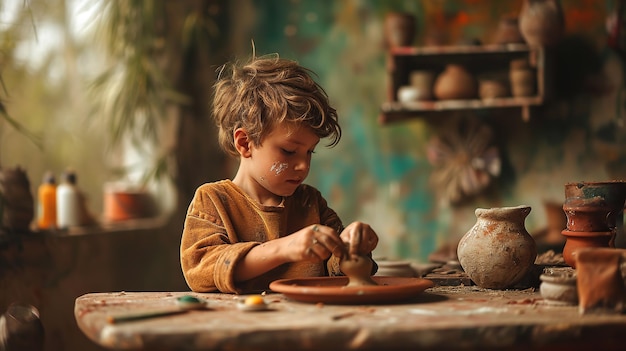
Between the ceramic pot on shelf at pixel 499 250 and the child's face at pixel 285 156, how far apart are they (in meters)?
0.54

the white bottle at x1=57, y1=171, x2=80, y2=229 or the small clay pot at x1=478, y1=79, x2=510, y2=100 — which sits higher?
the small clay pot at x1=478, y1=79, x2=510, y2=100

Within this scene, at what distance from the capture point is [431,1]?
507cm

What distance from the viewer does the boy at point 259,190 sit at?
82.0 inches

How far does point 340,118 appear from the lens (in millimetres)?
5129

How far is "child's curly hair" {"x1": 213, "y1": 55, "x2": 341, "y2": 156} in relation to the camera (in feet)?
7.42

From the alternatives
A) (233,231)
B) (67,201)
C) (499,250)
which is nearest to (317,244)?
(233,231)

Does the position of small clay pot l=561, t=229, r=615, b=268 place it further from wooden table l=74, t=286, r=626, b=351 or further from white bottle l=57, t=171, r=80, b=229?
white bottle l=57, t=171, r=80, b=229

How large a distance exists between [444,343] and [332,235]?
480mm

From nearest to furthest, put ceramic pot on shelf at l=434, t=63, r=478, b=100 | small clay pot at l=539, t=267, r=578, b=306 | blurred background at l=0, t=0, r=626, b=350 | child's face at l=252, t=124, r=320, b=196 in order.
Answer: small clay pot at l=539, t=267, r=578, b=306, child's face at l=252, t=124, r=320, b=196, blurred background at l=0, t=0, r=626, b=350, ceramic pot on shelf at l=434, t=63, r=478, b=100

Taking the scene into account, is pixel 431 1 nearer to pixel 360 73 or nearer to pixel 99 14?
pixel 360 73

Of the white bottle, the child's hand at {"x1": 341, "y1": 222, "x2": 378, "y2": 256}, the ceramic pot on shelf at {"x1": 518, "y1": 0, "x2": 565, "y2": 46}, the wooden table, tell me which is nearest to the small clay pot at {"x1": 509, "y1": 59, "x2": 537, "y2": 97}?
the ceramic pot on shelf at {"x1": 518, "y1": 0, "x2": 565, "y2": 46}

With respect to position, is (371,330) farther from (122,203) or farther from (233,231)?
(122,203)

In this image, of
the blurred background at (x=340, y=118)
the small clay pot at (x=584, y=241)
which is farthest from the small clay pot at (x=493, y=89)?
the small clay pot at (x=584, y=241)

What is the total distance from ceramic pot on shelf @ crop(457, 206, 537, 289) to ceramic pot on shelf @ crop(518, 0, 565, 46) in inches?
109
